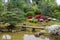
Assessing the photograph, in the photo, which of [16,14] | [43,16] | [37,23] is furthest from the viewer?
[43,16]

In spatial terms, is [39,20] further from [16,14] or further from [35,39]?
[35,39]

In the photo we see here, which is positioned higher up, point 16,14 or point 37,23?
point 16,14

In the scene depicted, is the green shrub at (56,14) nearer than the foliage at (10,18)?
No

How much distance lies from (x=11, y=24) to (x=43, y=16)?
3.52 m

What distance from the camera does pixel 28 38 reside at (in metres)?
8.18

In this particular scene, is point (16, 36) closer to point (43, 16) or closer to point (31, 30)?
point (31, 30)

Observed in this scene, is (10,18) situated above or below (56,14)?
above

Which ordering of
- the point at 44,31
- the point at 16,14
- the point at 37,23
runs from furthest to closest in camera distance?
the point at 37,23
the point at 16,14
the point at 44,31

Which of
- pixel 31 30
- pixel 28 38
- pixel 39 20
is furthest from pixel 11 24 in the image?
pixel 39 20

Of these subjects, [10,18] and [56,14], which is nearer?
[10,18]

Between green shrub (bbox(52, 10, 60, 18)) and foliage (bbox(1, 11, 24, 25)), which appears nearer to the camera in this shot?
foliage (bbox(1, 11, 24, 25))

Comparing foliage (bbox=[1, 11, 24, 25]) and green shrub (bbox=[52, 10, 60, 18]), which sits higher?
foliage (bbox=[1, 11, 24, 25])

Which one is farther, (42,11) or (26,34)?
(42,11)

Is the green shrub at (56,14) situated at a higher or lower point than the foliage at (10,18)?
lower
